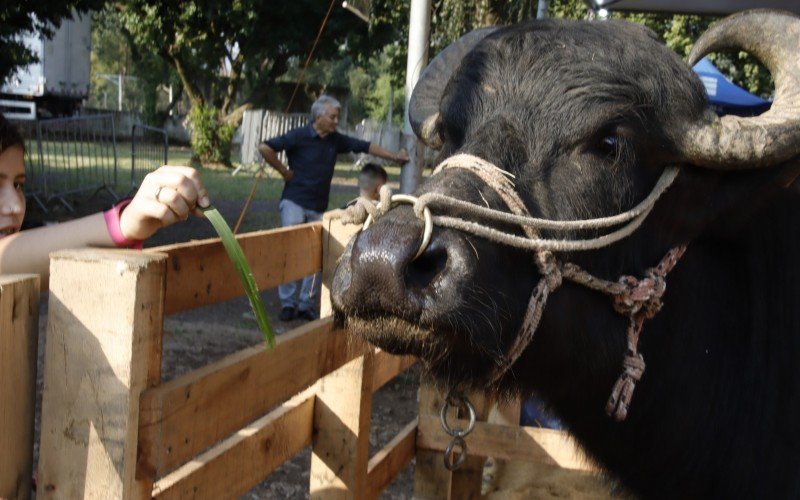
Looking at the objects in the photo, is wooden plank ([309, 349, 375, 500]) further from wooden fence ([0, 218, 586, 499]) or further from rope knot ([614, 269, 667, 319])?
rope knot ([614, 269, 667, 319])

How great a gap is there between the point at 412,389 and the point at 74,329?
591 cm

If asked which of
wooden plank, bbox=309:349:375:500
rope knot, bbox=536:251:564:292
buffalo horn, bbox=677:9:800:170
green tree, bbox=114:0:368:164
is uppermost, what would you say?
green tree, bbox=114:0:368:164

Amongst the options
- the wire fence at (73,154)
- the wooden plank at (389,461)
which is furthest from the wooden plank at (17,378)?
the wire fence at (73,154)

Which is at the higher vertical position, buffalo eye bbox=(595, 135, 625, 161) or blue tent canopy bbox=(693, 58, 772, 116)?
blue tent canopy bbox=(693, 58, 772, 116)

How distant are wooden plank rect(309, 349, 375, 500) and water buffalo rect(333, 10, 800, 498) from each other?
0.79m

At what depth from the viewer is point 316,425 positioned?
3.18 m

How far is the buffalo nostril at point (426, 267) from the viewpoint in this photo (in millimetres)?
2002

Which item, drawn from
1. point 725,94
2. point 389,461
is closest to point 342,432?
point 389,461

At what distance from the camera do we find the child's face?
2311mm

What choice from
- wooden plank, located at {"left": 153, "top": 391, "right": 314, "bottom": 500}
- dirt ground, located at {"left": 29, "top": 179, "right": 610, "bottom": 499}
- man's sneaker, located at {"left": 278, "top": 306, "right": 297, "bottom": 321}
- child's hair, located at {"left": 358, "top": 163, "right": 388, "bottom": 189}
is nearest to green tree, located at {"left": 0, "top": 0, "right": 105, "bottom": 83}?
dirt ground, located at {"left": 29, "top": 179, "right": 610, "bottom": 499}

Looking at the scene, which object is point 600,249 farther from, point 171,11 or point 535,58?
point 171,11

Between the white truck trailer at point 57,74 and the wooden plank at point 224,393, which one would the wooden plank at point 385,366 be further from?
the white truck trailer at point 57,74

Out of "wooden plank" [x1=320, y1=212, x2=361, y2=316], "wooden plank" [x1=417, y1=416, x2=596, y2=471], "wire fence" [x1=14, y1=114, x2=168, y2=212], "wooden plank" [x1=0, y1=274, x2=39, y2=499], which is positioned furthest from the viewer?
"wire fence" [x1=14, y1=114, x2=168, y2=212]

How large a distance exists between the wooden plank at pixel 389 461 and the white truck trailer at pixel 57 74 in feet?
88.5
